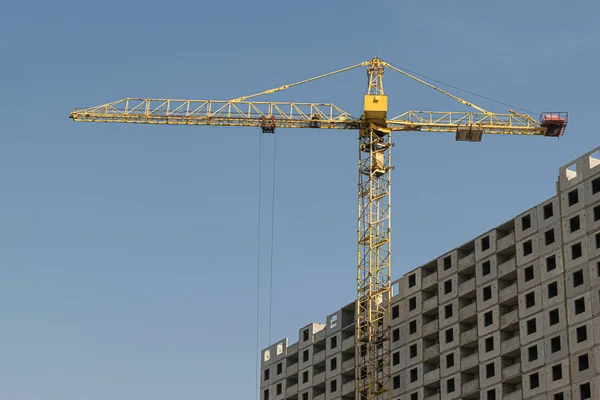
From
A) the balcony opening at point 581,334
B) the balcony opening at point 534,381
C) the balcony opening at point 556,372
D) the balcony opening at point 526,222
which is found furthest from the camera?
the balcony opening at point 526,222

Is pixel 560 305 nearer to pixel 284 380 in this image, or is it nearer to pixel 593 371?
pixel 593 371

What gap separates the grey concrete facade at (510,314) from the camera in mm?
128500

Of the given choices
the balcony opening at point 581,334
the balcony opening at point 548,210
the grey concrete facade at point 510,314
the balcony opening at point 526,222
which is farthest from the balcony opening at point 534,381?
the balcony opening at point 548,210

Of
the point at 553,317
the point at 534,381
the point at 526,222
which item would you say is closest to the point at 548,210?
the point at 526,222

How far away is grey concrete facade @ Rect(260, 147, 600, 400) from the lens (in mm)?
128500

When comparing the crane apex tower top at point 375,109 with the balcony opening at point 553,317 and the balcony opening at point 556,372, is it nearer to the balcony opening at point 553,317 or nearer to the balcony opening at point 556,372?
the balcony opening at point 553,317

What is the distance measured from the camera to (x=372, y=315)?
154000 mm

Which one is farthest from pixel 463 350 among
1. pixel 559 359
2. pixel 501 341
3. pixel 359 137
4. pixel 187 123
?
pixel 187 123

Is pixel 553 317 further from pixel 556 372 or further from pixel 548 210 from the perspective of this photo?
pixel 548 210

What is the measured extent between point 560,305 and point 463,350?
14.4 meters

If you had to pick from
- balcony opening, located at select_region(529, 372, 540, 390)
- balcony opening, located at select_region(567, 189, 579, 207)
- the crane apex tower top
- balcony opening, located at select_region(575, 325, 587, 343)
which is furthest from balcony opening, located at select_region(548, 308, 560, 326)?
the crane apex tower top

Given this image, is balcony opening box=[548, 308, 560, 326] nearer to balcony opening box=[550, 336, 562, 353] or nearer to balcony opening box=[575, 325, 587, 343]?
balcony opening box=[550, 336, 562, 353]

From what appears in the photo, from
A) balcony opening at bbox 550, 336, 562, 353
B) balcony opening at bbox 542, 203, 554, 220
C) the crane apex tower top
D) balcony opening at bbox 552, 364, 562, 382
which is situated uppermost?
the crane apex tower top

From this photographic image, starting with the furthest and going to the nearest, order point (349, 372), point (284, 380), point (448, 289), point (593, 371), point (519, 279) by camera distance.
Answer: point (284, 380) → point (349, 372) → point (448, 289) → point (519, 279) → point (593, 371)
